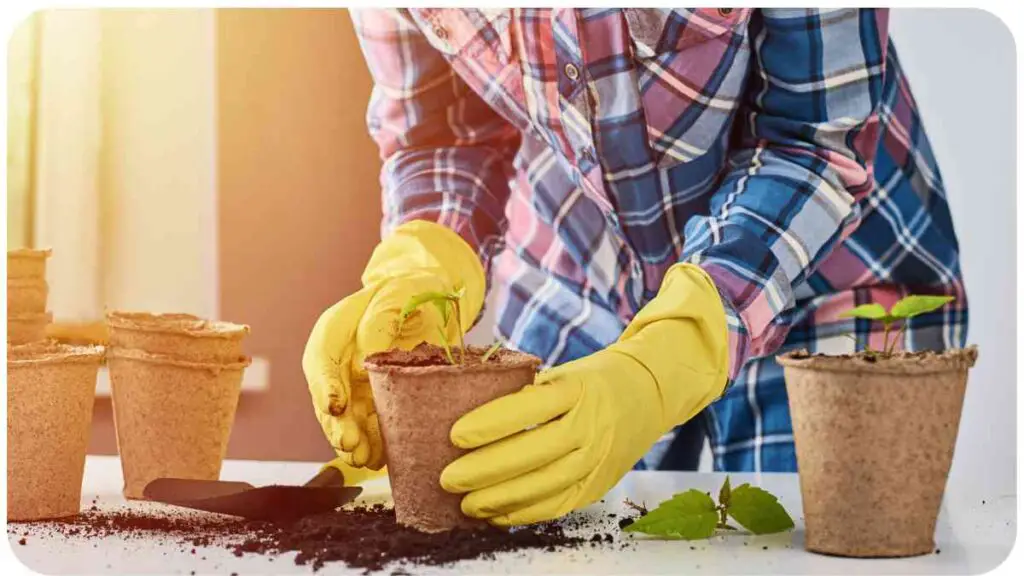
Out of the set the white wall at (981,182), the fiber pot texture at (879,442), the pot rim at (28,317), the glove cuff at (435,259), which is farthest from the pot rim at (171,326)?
the white wall at (981,182)

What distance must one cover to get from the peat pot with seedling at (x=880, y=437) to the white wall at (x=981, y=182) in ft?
1.11

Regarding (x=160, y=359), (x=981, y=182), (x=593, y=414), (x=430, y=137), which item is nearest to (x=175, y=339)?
(x=160, y=359)

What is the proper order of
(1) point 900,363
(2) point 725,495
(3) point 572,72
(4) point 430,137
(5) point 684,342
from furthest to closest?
(4) point 430,137 → (3) point 572,72 → (5) point 684,342 → (2) point 725,495 → (1) point 900,363

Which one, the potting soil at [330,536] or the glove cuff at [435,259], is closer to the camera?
the potting soil at [330,536]

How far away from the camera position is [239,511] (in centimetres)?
107

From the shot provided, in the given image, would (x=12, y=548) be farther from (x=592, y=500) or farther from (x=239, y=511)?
(x=592, y=500)

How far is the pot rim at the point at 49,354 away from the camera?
1.08 metres

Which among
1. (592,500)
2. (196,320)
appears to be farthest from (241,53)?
(592,500)

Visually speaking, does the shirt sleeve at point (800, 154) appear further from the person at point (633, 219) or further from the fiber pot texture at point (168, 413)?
the fiber pot texture at point (168, 413)

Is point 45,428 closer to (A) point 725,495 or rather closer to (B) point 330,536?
(B) point 330,536

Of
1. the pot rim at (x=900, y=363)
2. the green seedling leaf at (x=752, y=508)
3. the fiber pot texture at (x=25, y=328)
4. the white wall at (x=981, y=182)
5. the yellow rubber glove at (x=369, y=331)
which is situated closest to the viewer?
the pot rim at (x=900, y=363)

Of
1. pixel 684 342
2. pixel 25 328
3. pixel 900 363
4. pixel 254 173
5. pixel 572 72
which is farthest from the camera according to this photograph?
pixel 254 173

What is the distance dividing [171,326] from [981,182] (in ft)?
3.25

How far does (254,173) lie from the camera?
5.76 ft
